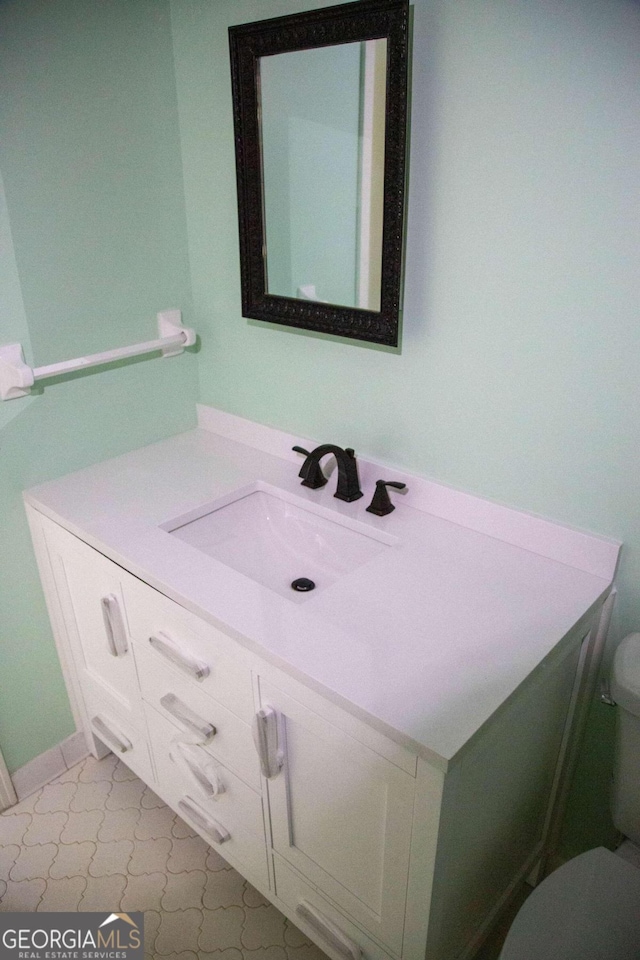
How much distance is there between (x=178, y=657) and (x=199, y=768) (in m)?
0.31

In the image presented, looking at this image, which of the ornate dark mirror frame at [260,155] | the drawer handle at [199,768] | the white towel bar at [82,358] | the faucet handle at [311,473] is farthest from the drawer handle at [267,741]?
Answer: the white towel bar at [82,358]

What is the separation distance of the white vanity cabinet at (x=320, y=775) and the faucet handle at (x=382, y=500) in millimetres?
458

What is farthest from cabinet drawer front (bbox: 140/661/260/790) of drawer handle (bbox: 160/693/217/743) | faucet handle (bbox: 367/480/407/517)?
faucet handle (bbox: 367/480/407/517)

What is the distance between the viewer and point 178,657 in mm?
1321

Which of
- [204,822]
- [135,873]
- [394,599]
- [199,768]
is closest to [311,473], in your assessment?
[394,599]

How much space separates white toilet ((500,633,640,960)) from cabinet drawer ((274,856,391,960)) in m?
0.29

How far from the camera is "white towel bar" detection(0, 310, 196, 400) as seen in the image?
148cm

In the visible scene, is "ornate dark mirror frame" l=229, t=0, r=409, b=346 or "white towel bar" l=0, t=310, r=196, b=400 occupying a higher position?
"ornate dark mirror frame" l=229, t=0, r=409, b=346

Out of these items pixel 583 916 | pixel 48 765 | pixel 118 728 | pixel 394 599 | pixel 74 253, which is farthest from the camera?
pixel 48 765

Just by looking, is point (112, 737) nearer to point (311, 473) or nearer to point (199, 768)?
point (199, 768)

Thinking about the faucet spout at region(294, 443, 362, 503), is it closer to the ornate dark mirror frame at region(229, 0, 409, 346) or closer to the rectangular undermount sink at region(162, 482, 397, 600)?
the rectangular undermount sink at region(162, 482, 397, 600)

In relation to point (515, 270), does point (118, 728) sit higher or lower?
lower

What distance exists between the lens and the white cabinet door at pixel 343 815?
1059 mm

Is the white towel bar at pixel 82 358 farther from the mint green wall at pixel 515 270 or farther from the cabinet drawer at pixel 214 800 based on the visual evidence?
the cabinet drawer at pixel 214 800
